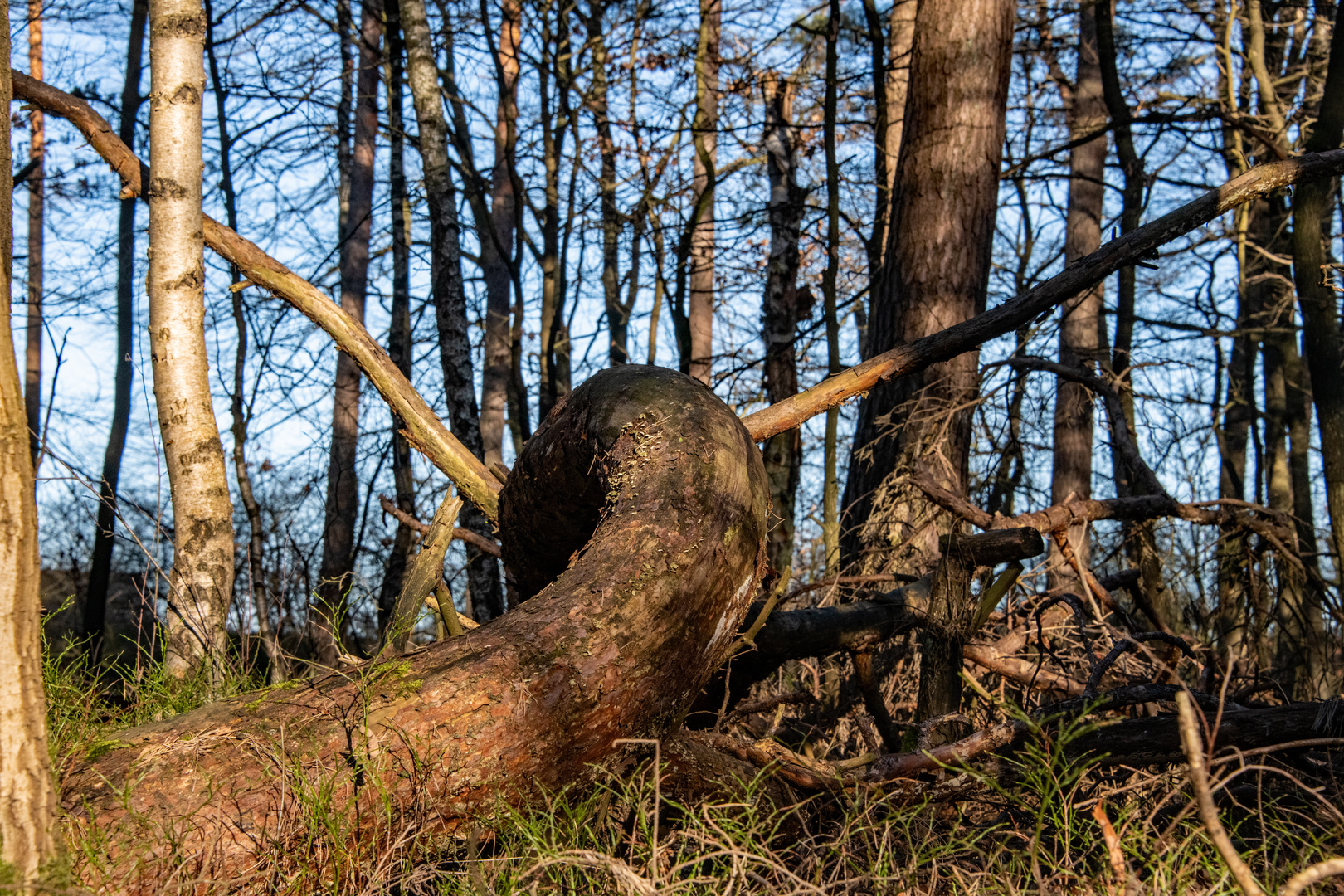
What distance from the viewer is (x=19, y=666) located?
160cm

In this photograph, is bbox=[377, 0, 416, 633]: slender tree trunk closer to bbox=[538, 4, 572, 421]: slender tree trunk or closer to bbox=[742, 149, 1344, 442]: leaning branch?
bbox=[538, 4, 572, 421]: slender tree trunk

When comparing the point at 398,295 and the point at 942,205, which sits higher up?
the point at 398,295

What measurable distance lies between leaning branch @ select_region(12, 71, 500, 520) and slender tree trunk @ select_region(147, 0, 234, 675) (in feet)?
0.62

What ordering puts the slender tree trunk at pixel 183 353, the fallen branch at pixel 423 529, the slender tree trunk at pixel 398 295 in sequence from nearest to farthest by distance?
the slender tree trunk at pixel 183 353 → the fallen branch at pixel 423 529 → the slender tree trunk at pixel 398 295

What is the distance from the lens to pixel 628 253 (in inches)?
494

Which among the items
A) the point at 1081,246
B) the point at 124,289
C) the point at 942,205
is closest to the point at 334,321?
the point at 942,205

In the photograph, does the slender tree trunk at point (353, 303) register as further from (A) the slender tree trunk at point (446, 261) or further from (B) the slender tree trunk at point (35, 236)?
(B) the slender tree trunk at point (35, 236)

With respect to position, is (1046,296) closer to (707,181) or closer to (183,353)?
(183,353)

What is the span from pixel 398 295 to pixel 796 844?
30.6 ft

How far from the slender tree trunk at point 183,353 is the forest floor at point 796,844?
1.03 metres

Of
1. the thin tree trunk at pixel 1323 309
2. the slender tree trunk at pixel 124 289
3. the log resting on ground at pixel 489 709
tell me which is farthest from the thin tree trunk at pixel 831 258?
the slender tree trunk at pixel 124 289

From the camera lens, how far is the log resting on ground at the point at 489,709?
191 centimetres

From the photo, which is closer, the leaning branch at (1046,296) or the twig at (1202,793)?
the twig at (1202,793)

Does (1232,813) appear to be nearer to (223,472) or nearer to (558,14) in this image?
(223,472)
